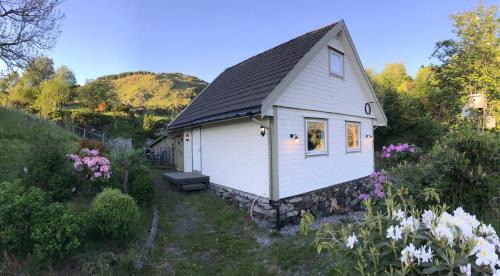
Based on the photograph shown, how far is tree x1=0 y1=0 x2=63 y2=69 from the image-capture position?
41.9 ft

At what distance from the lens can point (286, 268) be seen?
527 cm

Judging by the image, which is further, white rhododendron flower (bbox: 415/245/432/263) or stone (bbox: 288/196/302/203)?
stone (bbox: 288/196/302/203)

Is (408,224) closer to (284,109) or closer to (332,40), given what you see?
(284,109)

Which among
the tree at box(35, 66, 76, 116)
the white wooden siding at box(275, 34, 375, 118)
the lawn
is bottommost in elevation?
the lawn

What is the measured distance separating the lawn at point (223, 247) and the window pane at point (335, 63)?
6102 mm

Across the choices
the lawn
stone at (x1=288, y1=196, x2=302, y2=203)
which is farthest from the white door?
stone at (x1=288, y1=196, x2=302, y2=203)

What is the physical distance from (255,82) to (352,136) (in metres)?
4.80

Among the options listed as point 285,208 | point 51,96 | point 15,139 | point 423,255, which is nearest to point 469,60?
point 285,208

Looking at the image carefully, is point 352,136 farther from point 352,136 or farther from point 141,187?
point 141,187

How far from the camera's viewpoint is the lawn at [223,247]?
5258 millimetres

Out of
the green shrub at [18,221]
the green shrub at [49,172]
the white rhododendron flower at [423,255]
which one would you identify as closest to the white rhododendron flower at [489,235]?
the white rhododendron flower at [423,255]

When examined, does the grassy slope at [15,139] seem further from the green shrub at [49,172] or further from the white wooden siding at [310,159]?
the white wooden siding at [310,159]

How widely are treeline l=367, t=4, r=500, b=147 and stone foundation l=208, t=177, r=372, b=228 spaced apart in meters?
12.6

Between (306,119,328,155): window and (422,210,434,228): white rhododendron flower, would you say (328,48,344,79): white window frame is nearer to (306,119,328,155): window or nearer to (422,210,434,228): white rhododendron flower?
(306,119,328,155): window
